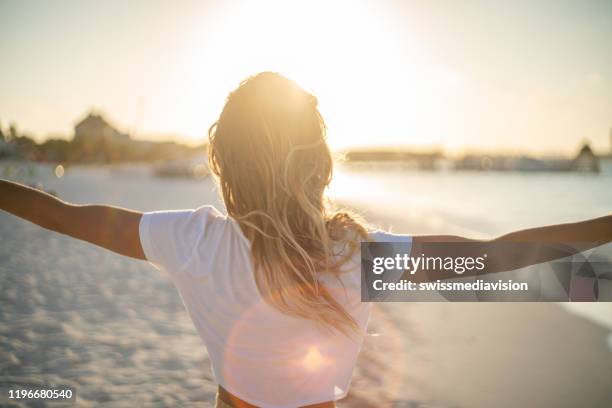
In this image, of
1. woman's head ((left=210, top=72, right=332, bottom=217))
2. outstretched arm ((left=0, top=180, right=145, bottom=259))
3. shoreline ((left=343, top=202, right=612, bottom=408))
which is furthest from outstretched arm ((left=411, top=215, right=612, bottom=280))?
shoreline ((left=343, top=202, right=612, bottom=408))

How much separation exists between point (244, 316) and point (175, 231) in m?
0.32

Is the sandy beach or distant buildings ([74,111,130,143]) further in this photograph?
distant buildings ([74,111,130,143])

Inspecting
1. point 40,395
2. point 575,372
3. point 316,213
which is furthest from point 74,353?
point 575,372

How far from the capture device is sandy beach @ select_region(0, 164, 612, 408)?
14.5ft

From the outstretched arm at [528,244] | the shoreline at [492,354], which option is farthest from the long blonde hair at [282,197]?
the shoreline at [492,354]

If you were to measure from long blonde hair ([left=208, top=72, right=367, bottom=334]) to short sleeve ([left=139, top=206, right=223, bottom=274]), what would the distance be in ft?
0.31

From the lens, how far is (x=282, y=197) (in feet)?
4.51

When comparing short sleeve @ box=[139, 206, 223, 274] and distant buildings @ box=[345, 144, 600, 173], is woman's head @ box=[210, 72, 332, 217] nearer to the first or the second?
short sleeve @ box=[139, 206, 223, 274]

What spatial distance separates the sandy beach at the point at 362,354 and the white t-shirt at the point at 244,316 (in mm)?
2995

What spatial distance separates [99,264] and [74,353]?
443 centimetres

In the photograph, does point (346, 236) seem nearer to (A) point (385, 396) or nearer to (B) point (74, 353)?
(A) point (385, 396)

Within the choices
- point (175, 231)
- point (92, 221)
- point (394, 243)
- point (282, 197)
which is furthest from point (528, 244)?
point (92, 221)

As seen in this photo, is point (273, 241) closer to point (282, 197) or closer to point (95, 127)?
point (282, 197)

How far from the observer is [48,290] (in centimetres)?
723
